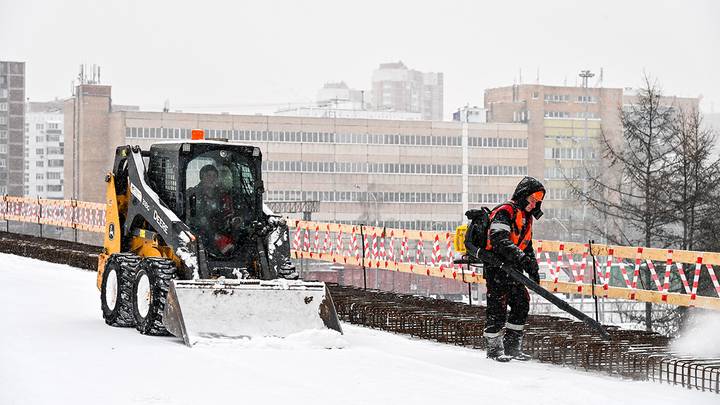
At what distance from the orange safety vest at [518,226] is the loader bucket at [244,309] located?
2.25m

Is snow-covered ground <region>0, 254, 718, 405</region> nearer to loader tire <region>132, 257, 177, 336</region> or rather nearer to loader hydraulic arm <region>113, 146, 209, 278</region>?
loader tire <region>132, 257, 177, 336</region>

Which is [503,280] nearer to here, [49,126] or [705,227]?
[705,227]

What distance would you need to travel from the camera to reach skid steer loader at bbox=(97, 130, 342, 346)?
1365 centimetres

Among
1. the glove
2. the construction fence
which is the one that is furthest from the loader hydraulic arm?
the glove

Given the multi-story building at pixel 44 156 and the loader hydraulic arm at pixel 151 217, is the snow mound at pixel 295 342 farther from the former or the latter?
the multi-story building at pixel 44 156

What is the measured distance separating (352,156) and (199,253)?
11119 cm

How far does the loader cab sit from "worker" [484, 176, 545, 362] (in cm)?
359

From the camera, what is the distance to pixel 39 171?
183750 mm

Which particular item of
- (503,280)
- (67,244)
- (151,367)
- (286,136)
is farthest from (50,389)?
(286,136)

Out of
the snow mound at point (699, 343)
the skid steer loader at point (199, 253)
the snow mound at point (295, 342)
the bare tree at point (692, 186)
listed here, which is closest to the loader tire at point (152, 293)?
the skid steer loader at point (199, 253)

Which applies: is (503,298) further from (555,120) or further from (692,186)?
(555,120)

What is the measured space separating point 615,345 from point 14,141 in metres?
155

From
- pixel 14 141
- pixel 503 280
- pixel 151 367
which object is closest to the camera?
pixel 151 367

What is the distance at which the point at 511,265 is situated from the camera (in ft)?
41.9
